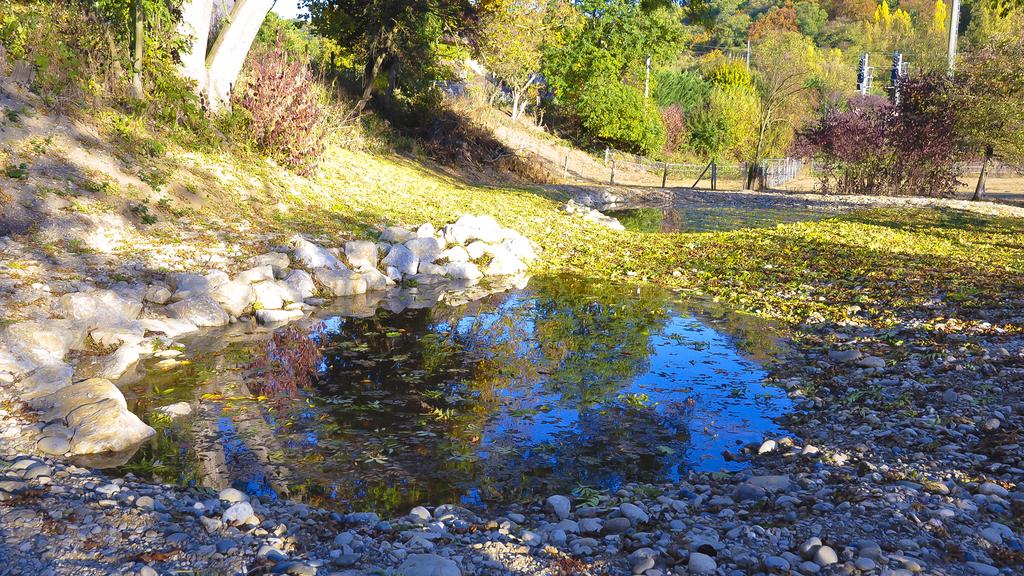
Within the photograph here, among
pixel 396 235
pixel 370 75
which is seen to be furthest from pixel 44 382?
pixel 370 75

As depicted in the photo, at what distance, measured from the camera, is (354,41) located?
22.2m

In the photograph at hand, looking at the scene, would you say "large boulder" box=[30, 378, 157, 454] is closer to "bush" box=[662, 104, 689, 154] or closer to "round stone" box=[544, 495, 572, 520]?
"round stone" box=[544, 495, 572, 520]

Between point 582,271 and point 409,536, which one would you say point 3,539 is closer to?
point 409,536

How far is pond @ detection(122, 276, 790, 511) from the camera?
428 centimetres

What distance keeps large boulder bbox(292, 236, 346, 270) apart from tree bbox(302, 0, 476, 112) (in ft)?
37.9

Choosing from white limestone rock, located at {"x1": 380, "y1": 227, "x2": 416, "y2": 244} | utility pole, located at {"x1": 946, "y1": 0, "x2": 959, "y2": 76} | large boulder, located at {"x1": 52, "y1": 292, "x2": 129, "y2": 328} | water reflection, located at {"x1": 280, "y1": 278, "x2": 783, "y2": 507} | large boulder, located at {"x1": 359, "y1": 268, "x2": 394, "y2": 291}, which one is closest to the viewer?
water reflection, located at {"x1": 280, "y1": 278, "x2": 783, "y2": 507}

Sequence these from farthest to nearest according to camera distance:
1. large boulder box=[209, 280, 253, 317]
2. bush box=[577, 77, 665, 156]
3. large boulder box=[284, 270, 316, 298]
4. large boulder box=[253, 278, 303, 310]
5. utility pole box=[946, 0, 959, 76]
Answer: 1. bush box=[577, 77, 665, 156]
2. utility pole box=[946, 0, 959, 76]
3. large boulder box=[284, 270, 316, 298]
4. large boulder box=[253, 278, 303, 310]
5. large boulder box=[209, 280, 253, 317]

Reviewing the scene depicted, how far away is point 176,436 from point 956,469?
16.4 feet

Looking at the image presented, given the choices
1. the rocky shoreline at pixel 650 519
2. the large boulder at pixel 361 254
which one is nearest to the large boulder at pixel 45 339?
the rocky shoreline at pixel 650 519

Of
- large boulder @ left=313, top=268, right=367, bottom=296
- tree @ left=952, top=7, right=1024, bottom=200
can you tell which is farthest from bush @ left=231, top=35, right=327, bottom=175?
tree @ left=952, top=7, right=1024, bottom=200

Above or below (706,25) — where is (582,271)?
below

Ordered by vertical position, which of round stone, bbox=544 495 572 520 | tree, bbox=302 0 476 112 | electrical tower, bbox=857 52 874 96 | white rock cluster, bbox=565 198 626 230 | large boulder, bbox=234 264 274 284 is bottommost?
round stone, bbox=544 495 572 520

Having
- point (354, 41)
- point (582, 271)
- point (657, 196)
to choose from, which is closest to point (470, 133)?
point (354, 41)

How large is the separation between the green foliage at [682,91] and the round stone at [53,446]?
42.0m
